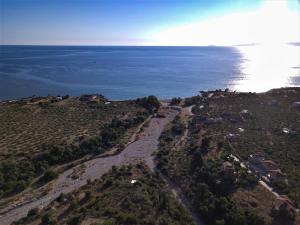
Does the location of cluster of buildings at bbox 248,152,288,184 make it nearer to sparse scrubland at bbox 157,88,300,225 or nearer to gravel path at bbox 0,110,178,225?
sparse scrubland at bbox 157,88,300,225

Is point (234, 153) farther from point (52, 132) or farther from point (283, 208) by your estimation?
point (52, 132)

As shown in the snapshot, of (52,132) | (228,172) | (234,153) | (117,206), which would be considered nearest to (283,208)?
(228,172)

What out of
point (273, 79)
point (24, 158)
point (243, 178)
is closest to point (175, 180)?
point (243, 178)

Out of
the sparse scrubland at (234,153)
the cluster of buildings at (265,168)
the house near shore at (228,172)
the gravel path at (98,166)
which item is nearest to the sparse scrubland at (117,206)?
the gravel path at (98,166)

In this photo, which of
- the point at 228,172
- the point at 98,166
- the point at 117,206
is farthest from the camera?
the point at 98,166

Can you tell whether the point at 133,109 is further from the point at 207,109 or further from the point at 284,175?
the point at 284,175

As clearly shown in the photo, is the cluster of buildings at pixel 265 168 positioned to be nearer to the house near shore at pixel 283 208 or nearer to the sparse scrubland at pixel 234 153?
the sparse scrubland at pixel 234 153

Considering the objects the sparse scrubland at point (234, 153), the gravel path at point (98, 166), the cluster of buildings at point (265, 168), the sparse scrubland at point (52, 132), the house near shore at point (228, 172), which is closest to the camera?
the sparse scrubland at point (234, 153)

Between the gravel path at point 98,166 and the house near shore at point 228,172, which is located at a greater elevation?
the house near shore at point 228,172

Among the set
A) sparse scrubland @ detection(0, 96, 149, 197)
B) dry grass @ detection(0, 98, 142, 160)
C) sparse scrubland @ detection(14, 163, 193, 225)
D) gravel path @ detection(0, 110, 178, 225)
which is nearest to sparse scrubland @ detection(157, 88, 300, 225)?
gravel path @ detection(0, 110, 178, 225)
